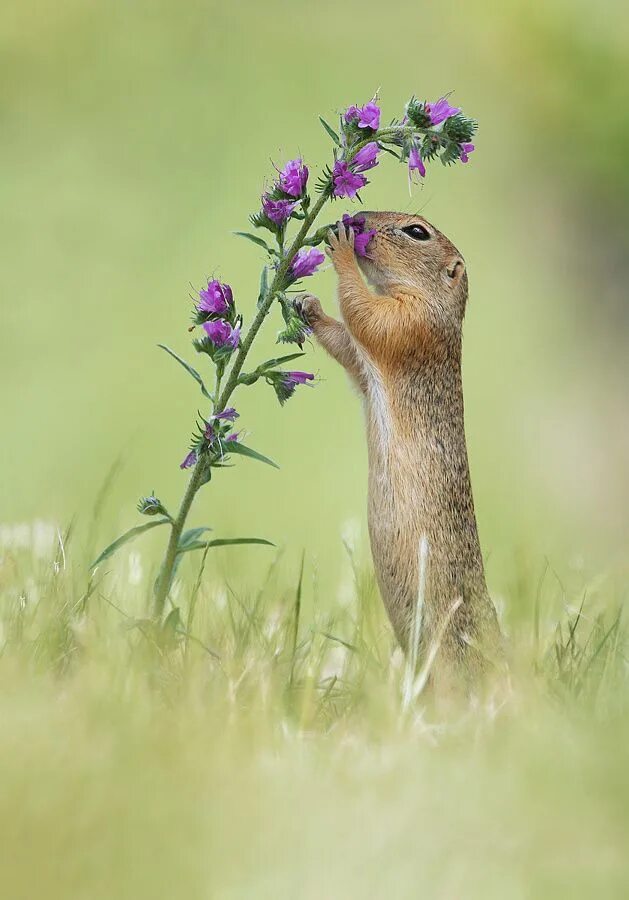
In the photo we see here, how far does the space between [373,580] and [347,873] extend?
7.90ft

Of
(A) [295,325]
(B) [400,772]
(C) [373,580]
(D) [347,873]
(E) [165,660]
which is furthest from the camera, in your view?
(C) [373,580]

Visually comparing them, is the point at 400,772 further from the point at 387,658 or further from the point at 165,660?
the point at 387,658

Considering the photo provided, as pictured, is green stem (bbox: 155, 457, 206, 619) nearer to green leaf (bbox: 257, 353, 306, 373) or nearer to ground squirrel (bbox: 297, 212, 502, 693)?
green leaf (bbox: 257, 353, 306, 373)

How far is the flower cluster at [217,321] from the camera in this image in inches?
140

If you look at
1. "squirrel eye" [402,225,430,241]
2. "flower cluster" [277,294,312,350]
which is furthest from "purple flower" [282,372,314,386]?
"squirrel eye" [402,225,430,241]

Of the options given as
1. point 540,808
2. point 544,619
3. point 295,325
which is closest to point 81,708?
point 540,808

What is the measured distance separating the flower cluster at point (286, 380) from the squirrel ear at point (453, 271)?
1.04 meters

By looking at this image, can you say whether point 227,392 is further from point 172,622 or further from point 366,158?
point 366,158

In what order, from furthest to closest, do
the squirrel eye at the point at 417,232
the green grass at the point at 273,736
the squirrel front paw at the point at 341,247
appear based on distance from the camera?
the squirrel eye at the point at 417,232 → the squirrel front paw at the point at 341,247 → the green grass at the point at 273,736

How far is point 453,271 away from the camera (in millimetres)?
4445

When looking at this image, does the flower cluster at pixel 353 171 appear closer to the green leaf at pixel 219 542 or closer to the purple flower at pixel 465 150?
the purple flower at pixel 465 150

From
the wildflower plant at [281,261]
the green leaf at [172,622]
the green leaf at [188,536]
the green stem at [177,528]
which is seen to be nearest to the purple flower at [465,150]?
the wildflower plant at [281,261]

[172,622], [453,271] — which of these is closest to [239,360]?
[172,622]

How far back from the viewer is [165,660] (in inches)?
132
